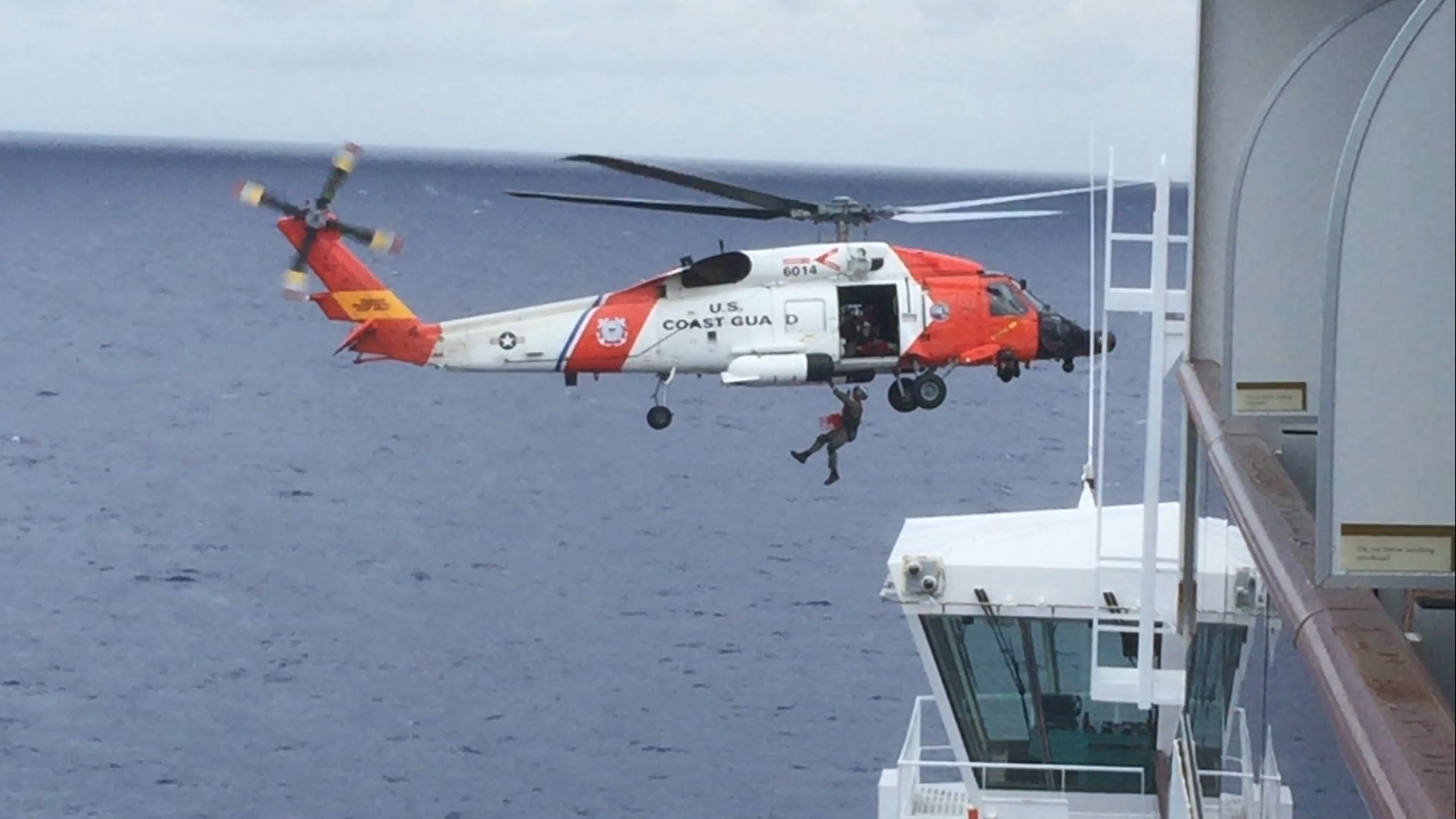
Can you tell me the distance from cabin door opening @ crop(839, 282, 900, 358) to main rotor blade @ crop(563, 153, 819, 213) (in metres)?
2.24

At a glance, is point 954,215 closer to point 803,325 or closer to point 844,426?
point 844,426

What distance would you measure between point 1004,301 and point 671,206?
8464 millimetres

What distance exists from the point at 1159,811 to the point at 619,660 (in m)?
35.0

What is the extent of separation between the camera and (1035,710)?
747 inches

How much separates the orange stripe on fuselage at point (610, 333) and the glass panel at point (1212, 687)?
2120cm

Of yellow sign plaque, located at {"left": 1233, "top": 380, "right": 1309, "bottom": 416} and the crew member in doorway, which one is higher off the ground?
yellow sign plaque, located at {"left": 1233, "top": 380, "right": 1309, "bottom": 416}

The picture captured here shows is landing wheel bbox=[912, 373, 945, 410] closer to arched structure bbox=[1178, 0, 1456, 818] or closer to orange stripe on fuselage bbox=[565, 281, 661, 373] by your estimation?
orange stripe on fuselage bbox=[565, 281, 661, 373]

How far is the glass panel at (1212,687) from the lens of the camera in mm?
7988

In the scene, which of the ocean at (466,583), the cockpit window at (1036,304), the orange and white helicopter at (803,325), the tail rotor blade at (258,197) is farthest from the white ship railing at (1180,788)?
the tail rotor blade at (258,197)

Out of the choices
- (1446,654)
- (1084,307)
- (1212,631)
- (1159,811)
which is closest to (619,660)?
(1159,811)

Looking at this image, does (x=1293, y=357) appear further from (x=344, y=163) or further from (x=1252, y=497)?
(x=344, y=163)

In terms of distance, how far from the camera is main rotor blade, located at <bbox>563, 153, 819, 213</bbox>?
69.9 feet

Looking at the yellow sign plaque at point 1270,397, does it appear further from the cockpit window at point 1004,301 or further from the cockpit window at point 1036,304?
the cockpit window at point 1004,301

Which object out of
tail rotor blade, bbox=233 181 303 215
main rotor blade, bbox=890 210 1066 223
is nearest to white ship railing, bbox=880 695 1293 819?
main rotor blade, bbox=890 210 1066 223
